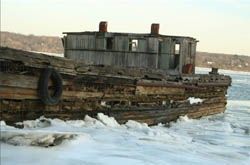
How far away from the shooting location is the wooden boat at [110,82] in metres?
8.77

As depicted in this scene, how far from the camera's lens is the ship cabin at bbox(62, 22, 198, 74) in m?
18.2

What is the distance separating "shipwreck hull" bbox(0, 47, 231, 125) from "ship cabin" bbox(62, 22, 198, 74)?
195 cm

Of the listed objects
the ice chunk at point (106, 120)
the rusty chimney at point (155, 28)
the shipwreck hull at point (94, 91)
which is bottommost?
the ice chunk at point (106, 120)

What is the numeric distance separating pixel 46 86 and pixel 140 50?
33.0 ft

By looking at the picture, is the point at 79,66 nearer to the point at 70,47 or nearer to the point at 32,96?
the point at 32,96

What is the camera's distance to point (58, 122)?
9.24 m

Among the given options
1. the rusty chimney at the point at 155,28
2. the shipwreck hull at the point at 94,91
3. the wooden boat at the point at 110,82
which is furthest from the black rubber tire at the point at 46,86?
the rusty chimney at the point at 155,28

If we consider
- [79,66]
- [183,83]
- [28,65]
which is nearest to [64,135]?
[28,65]

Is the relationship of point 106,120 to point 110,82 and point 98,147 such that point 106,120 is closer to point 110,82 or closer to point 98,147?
point 110,82

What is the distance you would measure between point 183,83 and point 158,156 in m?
8.84

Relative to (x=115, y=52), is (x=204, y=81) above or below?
below

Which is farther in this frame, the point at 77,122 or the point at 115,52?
the point at 115,52

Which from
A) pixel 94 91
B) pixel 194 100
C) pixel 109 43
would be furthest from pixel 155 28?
pixel 94 91

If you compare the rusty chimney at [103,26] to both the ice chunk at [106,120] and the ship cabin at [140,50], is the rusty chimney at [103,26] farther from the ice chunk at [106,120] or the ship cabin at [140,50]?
the ice chunk at [106,120]
